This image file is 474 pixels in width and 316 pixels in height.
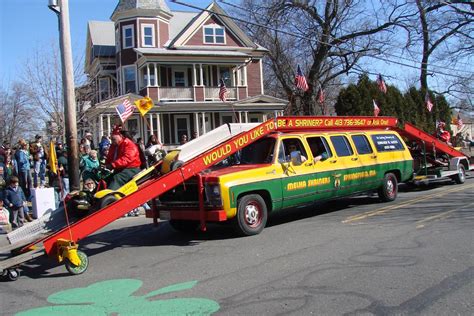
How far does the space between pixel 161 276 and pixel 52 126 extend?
64.5ft

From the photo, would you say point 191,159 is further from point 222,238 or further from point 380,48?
point 380,48

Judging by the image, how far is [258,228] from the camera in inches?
342

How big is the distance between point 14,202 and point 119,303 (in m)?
7.21

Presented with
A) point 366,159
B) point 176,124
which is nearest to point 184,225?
point 366,159

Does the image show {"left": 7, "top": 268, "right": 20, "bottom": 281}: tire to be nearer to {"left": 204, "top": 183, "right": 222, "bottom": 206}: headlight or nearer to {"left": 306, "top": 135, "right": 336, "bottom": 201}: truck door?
{"left": 204, "top": 183, "right": 222, "bottom": 206}: headlight

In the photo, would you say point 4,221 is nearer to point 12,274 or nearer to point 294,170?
point 12,274

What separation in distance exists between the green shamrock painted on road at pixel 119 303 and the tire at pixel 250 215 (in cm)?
259

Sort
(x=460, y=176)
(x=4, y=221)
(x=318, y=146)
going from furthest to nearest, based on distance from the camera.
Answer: (x=460, y=176), (x=4, y=221), (x=318, y=146)

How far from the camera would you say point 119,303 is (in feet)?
17.2

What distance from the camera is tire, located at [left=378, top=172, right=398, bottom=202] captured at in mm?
11902

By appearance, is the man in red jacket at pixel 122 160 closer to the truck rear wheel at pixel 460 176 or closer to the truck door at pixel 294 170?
the truck door at pixel 294 170

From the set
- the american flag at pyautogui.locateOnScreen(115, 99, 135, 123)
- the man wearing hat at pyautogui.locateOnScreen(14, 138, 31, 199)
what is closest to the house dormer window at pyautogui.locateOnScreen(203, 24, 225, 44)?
the american flag at pyautogui.locateOnScreen(115, 99, 135, 123)

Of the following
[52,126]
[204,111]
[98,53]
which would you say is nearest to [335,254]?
[52,126]

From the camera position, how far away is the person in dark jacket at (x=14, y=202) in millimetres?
11234
